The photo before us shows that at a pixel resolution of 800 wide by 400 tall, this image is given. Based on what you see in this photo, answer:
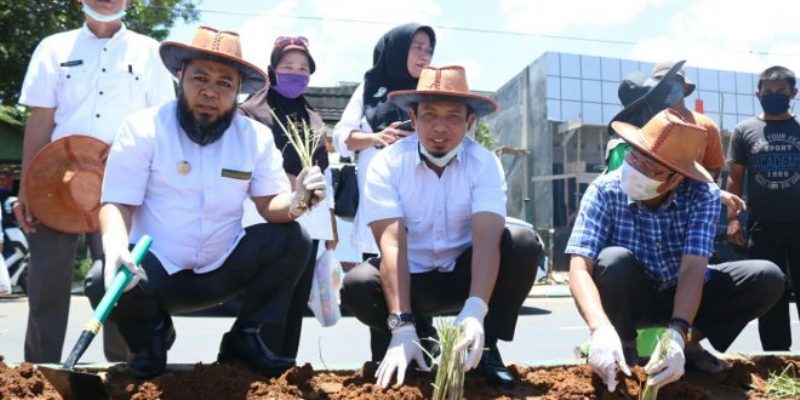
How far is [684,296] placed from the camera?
11.7ft

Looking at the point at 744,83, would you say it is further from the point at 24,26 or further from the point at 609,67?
the point at 24,26

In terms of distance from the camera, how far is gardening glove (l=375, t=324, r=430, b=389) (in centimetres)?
323

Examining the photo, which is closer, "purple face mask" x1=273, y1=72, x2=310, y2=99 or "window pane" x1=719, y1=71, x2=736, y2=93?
"purple face mask" x1=273, y1=72, x2=310, y2=99

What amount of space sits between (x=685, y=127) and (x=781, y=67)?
8.29 ft

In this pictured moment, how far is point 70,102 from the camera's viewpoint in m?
4.21

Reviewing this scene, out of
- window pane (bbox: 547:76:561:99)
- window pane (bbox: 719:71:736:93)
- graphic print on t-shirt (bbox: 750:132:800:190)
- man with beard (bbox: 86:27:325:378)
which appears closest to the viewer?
man with beard (bbox: 86:27:325:378)

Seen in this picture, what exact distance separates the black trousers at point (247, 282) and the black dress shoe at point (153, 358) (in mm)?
30

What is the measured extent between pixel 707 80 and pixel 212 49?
1867 cm

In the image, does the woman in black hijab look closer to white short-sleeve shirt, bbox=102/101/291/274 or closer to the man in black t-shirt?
white short-sleeve shirt, bbox=102/101/291/274

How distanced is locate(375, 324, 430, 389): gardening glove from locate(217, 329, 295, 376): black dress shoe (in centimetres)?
40

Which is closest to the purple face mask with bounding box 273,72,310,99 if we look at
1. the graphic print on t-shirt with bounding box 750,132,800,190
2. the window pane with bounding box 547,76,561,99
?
the graphic print on t-shirt with bounding box 750,132,800,190

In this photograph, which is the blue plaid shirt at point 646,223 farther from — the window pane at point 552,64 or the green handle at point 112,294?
the window pane at point 552,64

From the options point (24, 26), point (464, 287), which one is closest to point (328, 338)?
point (464, 287)

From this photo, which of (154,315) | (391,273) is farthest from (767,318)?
(154,315)
